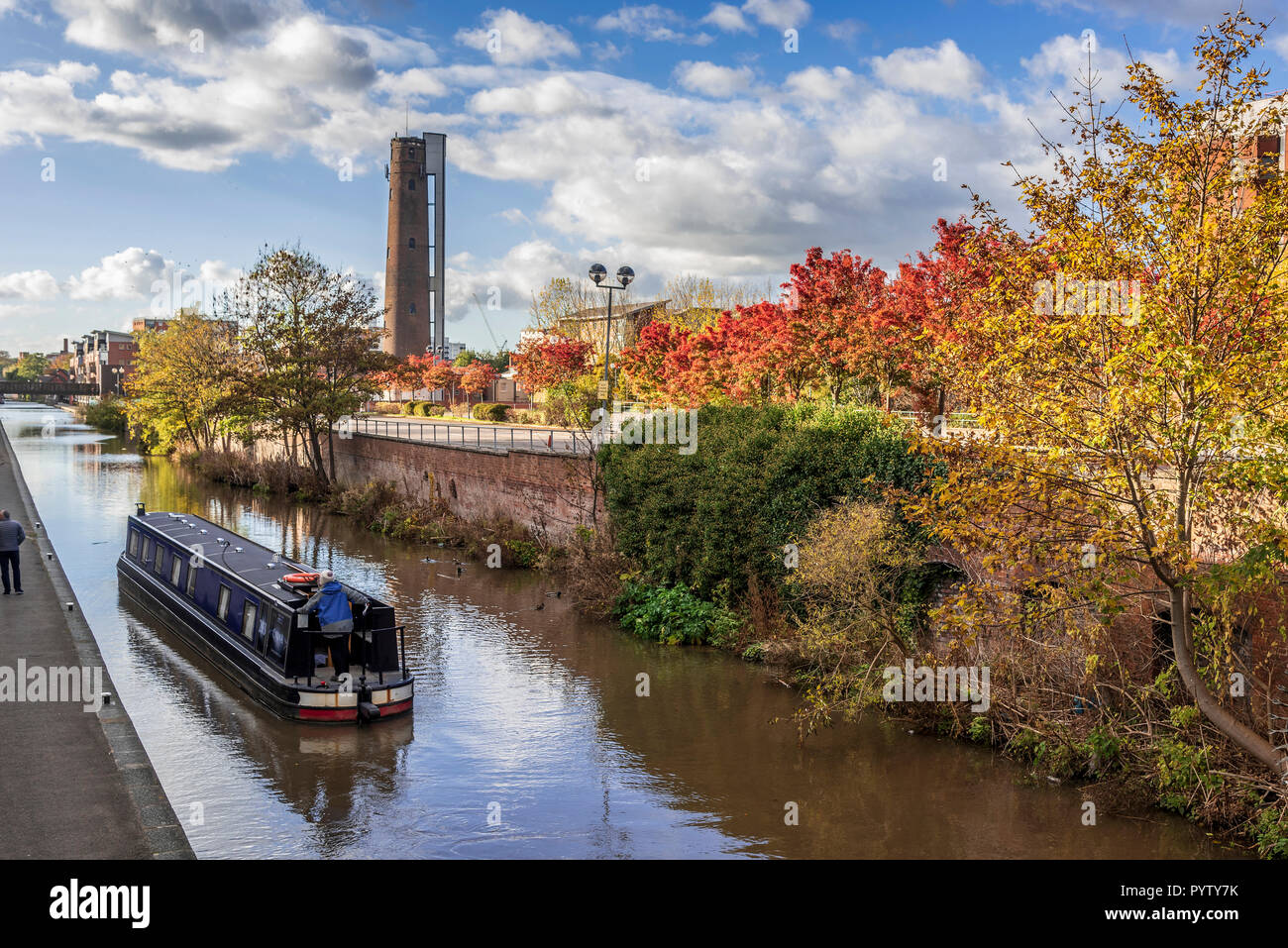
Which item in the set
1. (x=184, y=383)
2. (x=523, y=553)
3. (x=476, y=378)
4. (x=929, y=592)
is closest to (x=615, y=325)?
(x=476, y=378)

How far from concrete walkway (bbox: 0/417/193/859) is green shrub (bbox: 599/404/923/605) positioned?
9.45m

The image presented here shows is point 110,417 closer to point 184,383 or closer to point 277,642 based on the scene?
point 184,383

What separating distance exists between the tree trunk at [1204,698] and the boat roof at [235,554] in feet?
34.6

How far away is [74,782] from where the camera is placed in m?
9.00

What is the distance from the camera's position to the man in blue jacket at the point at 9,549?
644 inches

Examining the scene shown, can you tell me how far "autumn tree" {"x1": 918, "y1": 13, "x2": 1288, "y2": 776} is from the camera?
26.2ft

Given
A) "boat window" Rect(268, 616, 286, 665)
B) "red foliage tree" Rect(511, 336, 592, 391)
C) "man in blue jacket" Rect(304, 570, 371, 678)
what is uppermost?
"red foliage tree" Rect(511, 336, 592, 391)

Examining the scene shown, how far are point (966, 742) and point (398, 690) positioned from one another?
731 cm

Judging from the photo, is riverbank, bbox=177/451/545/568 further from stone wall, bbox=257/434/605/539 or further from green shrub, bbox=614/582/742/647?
green shrub, bbox=614/582/742/647

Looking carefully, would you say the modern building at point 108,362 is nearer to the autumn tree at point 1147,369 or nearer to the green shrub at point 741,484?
the green shrub at point 741,484

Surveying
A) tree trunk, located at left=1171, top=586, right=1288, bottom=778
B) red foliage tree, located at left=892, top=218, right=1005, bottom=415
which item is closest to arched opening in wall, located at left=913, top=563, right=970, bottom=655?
tree trunk, located at left=1171, top=586, right=1288, bottom=778

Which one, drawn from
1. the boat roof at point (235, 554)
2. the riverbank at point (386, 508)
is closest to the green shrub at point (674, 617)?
the riverbank at point (386, 508)
